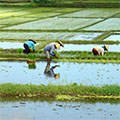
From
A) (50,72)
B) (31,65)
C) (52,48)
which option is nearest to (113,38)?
(52,48)

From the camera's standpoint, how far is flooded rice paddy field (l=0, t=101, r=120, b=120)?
6.08 meters

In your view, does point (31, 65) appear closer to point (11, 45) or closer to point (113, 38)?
point (11, 45)

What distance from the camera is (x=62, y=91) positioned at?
7.25m

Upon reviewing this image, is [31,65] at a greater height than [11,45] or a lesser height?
greater

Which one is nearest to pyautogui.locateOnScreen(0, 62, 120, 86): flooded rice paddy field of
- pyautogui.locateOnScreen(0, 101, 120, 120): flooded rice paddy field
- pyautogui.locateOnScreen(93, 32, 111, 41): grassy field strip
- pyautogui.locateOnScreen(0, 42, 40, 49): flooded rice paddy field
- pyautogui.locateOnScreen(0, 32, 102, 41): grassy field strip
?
pyautogui.locateOnScreen(0, 101, 120, 120): flooded rice paddy field

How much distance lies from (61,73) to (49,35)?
6878 millimetres

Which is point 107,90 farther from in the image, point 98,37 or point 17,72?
point 98,37

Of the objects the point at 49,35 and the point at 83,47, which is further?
the point at 49,35

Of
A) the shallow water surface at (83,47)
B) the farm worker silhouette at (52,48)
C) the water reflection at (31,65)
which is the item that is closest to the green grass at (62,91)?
the water reflection at (31,65)

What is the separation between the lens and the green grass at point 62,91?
7.14m

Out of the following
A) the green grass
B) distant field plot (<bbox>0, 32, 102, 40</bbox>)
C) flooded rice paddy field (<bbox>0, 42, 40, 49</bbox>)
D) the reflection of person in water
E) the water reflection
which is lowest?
distant field plot (<bbox>0, 32, 102, 40</bbox>)

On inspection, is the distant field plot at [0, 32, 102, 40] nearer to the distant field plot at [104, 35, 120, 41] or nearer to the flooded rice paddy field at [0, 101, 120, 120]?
the distant field plot at [104, 35, 120, 41]

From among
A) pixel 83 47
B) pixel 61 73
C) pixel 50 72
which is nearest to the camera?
pixel 61 73

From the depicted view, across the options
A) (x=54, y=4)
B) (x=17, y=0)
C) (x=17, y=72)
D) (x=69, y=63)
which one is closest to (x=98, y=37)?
(x=69, y=63)
